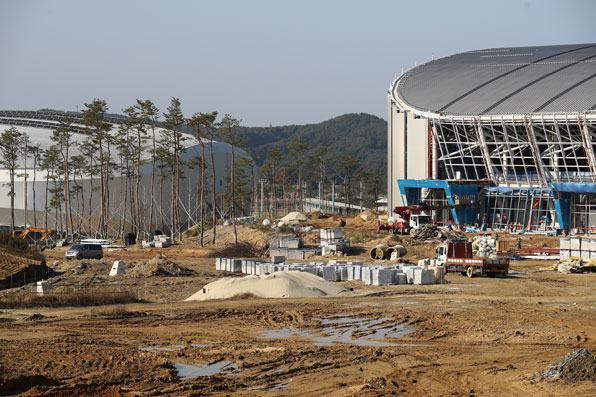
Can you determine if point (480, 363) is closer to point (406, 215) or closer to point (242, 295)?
point (242, 295)

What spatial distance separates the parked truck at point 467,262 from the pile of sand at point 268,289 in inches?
353

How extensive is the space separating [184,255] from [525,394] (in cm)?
4035

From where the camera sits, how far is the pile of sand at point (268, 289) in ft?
94.3

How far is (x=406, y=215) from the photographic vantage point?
61312 mm

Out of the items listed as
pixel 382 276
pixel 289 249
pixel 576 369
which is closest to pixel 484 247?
pixel 382 276

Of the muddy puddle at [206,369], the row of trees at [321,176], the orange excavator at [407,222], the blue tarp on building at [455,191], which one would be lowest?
the muddy puddle at [206,369]

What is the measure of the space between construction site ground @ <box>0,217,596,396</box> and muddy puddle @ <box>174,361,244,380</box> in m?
0.09

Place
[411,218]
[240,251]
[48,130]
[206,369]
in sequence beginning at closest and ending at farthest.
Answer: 1. [206,369]
2. [240,251]
3. [411,218]
4. [48,130]

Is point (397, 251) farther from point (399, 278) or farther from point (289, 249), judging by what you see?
point (399, 278)

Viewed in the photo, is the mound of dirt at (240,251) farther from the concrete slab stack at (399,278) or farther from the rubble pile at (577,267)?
the rubble pile at (577,267)

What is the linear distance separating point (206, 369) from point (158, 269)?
21747 millimetres

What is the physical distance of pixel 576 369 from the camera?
14781mm

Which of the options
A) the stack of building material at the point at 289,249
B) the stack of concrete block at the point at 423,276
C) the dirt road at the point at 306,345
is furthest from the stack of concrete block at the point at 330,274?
the stack of building material at the point at 289,249

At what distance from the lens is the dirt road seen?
15062 mm
